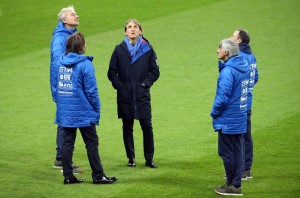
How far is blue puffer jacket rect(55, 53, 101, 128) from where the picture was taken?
34.8ft

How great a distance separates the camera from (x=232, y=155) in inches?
410

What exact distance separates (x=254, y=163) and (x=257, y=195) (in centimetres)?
170

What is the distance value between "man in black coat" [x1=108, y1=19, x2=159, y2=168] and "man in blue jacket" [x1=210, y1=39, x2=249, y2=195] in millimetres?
1721

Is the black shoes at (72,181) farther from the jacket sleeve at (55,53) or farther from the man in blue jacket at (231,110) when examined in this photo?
the man in blue jacket at (231,110)

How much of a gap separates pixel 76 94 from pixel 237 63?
2.09 m

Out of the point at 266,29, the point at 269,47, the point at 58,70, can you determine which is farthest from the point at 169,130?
the point at 266,29

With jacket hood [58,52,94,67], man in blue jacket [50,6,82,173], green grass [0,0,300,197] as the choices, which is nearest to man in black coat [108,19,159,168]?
green grass [0,0,300,197]

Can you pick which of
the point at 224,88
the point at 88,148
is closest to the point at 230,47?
the point at 224,88

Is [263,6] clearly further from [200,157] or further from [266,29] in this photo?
[200,157]

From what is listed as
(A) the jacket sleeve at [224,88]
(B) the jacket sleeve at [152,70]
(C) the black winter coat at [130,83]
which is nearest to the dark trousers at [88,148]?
(C) the black winter coat at [130,83]

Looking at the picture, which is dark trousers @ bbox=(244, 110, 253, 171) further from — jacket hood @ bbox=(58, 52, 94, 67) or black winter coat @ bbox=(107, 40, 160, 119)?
jacket hood @ bbox=(58, 52, 94, 67)

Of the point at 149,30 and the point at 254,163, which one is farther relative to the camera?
the point at 149,30

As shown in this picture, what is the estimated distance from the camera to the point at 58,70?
35.3 ft

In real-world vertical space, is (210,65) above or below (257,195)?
above
